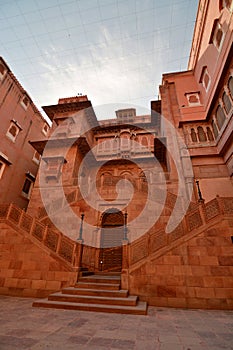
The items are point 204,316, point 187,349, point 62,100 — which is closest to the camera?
point 187,349

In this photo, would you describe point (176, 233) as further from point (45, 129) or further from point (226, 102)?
point (45, 129)

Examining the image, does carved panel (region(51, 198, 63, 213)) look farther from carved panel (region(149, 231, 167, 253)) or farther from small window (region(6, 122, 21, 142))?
small window (region(6, 122, 21, 142))

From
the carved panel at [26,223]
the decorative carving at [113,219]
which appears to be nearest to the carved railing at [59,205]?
the decorative carving at [113,219]

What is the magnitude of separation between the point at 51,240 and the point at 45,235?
0.39m

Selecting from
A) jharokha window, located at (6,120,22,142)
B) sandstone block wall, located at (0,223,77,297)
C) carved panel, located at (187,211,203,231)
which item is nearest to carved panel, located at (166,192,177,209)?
carved panel, located at (187,211,203,231)

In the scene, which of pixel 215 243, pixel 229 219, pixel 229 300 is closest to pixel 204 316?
pixel 229 300

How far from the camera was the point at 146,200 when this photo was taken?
10.8 metres

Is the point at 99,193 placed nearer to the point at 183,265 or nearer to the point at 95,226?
the point at 95,226

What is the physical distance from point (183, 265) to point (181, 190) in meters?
6.15

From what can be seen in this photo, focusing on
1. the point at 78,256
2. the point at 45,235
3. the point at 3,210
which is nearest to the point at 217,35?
the point at 78,256

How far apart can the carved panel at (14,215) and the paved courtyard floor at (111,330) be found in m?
4.47

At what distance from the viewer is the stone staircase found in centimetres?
538

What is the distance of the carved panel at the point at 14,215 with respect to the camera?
902cm

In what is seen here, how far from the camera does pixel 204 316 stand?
16.7 ft
